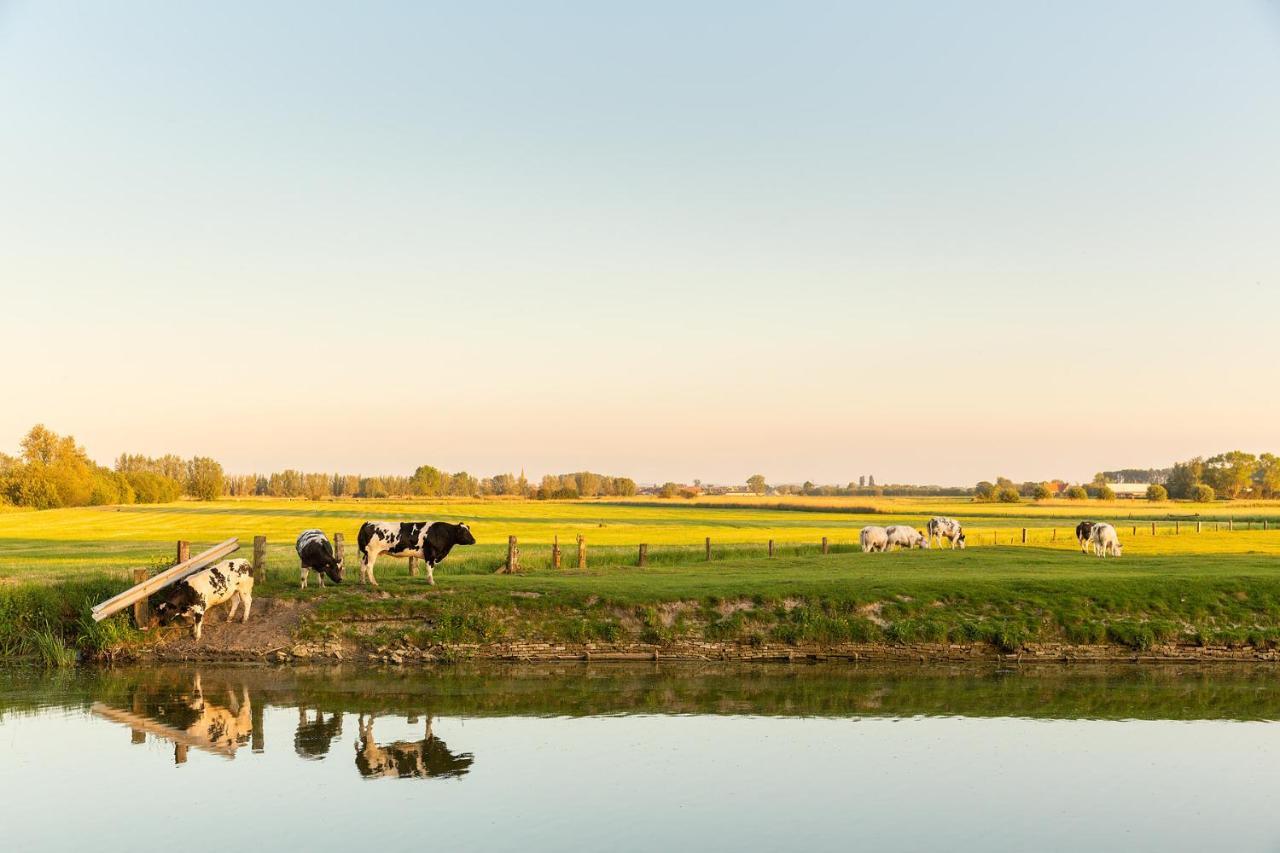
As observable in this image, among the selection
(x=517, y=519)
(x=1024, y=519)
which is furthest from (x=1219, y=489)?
(x=517, y=519)

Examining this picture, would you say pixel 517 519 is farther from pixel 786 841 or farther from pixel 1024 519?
pixel 786 841

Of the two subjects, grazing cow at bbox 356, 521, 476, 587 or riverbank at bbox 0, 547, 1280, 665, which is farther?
grazing cow at bbox 356, 521, 476, 587

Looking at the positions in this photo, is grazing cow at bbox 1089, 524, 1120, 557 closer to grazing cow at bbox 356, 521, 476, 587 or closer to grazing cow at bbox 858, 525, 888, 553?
grazing cow at bbox 858, 525, 888, 553

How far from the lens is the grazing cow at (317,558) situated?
30.5 meters

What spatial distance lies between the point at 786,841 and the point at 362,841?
5622 mm

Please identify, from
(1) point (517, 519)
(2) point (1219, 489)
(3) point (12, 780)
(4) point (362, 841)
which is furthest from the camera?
(2) point (1219, 489)

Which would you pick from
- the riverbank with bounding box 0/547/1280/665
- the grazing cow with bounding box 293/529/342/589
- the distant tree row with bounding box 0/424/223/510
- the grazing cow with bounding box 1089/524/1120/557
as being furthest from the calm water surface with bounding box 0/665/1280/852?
the distant tree row with bounding box 0/424/223/510

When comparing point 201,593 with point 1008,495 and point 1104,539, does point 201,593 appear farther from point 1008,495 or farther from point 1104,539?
point 1008,495

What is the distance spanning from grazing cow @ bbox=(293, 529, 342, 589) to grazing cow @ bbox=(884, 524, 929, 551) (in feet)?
111

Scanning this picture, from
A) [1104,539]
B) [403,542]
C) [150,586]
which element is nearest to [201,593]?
[150,586]

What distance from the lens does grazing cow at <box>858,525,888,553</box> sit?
5472 cm

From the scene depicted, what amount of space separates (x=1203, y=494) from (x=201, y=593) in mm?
192043

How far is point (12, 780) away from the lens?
54.0ft

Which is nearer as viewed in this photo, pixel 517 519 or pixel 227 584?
pixel 227 584
